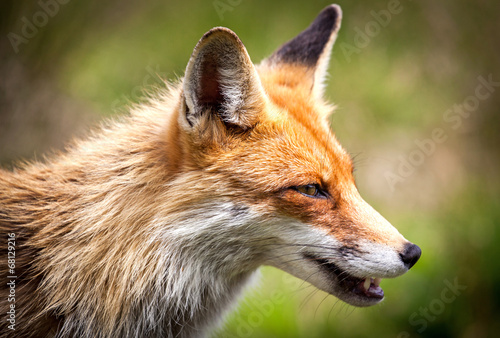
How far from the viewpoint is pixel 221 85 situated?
3.07 metres

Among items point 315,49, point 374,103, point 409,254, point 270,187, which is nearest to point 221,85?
point 270,187

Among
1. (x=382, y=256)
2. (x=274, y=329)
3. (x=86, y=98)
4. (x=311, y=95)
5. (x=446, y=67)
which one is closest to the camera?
(x=382, y=256)

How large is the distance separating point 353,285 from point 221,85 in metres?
1.57

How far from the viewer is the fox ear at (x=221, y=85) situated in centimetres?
288

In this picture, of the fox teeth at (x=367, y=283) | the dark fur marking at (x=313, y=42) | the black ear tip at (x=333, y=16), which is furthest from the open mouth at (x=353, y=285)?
the black ear tip at (x=333, y=16)

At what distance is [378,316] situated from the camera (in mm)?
5527

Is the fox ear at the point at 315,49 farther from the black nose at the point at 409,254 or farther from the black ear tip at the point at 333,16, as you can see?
the black nose at the point at 409,254

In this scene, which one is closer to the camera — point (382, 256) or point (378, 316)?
point (382, 256)

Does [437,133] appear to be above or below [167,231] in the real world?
below

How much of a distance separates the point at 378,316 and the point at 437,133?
388 cm

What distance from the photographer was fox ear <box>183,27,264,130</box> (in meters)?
2.88

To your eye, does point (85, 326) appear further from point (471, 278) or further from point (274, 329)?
point (471, 278)

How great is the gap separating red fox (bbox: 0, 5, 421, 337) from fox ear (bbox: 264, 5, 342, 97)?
3.17ft

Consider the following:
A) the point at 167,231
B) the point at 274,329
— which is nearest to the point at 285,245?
the point at 167,231
